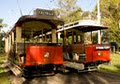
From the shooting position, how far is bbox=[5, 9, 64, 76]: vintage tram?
38.7 ft

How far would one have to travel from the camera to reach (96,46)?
13633 mm

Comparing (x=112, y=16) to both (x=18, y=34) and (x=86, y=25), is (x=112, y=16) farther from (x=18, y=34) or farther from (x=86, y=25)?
(x=18, y=34)

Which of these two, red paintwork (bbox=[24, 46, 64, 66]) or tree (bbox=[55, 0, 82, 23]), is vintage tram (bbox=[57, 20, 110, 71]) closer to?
red paintwork (bbox=[24, 46, 64, 66])

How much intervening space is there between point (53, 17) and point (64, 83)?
4.40 m

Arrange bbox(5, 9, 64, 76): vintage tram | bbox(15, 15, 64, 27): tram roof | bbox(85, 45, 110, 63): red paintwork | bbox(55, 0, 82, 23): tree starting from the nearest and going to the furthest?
bbox(5, 9, 64, 76): vintage tram
bbox(15, 15, 64, 27): tram roof
bbox(85, 45, 110, 63): red paintwork
bbox(55, 0, 82, 23): tree

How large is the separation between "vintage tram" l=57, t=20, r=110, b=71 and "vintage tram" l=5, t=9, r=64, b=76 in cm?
134

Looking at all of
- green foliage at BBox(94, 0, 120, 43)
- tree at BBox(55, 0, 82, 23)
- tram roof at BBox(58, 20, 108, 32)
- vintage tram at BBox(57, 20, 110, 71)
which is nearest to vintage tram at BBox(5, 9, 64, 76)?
tram roof at BBox(58, 20, 108, 32)

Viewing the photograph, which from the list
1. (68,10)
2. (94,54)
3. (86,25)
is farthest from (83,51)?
(68,10)

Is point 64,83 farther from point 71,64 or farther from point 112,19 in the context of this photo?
point 112,19

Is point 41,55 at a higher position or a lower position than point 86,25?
lower

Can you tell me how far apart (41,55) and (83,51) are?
2733 millimetres

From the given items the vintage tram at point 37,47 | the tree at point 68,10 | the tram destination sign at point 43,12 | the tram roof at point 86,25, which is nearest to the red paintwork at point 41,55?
the vintage tram at point 37,47

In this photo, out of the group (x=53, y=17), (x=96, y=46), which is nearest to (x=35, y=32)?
(x=53, y=17)

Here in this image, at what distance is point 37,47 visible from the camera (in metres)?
11.9
